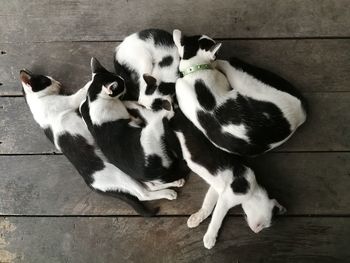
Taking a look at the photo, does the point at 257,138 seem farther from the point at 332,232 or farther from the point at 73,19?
the point at 73,19

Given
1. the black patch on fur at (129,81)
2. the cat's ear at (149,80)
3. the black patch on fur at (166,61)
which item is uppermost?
the black patch on fur at (166,61)

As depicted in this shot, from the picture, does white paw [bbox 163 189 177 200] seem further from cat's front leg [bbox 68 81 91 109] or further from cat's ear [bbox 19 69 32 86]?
cat's ear [bbox 19 69 32 86]

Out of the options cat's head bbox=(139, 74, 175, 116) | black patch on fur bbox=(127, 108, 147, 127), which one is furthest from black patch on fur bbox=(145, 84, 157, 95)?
black patch on fur bbox=(127, 108, 147, 127)

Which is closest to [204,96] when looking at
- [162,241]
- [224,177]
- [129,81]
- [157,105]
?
[157,105]

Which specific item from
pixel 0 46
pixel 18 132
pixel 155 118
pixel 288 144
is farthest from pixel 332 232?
pixel 0 46

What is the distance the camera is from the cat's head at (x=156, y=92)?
5.90ft

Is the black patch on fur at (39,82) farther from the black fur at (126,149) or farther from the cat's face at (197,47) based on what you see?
the cat's face at (197,47)

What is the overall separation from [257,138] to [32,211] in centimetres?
119

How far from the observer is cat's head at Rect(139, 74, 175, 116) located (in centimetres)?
180

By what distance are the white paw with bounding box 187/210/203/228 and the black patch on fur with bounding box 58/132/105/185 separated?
484 millimetres

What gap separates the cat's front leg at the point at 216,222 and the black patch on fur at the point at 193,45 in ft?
2.16

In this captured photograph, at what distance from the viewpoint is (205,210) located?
1.84 metres

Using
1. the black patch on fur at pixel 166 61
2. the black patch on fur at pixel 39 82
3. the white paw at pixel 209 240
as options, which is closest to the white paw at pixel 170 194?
the white paw at pixel 209 240

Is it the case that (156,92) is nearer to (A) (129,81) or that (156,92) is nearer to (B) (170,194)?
(A) (129,81)
